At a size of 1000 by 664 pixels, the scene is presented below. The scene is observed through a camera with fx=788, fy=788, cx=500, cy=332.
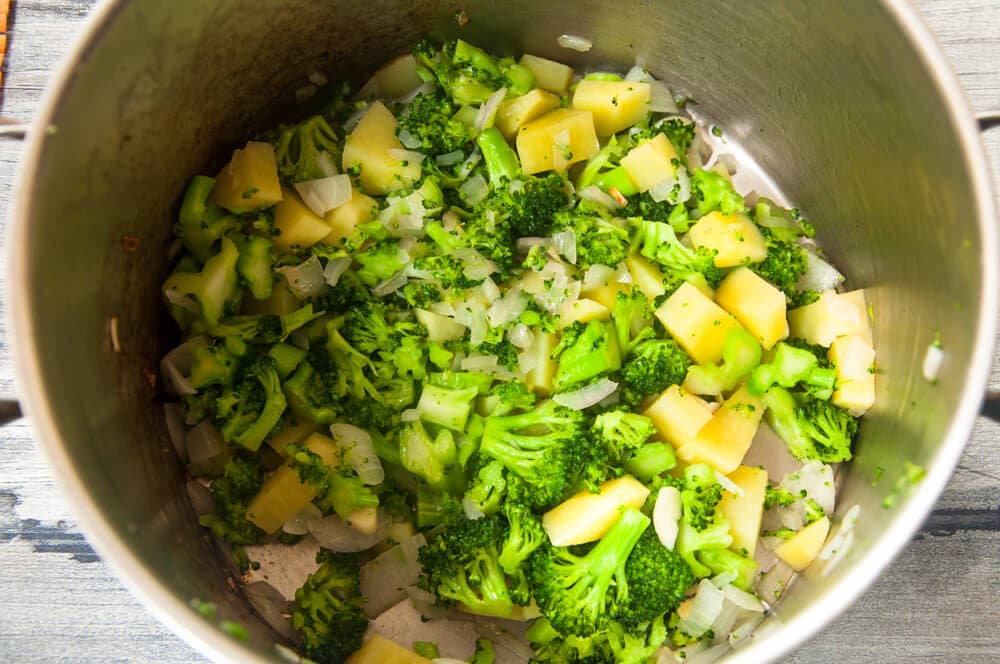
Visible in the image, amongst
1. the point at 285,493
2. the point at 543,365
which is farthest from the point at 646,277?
the point at 285,493

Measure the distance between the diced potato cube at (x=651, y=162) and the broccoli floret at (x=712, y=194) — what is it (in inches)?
3.0

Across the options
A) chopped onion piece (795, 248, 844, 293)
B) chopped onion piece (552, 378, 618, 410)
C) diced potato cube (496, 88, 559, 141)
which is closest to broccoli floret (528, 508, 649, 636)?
chopped onion piece (552, 378, 618, 410)

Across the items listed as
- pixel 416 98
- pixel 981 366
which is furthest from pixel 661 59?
pixel 981 366

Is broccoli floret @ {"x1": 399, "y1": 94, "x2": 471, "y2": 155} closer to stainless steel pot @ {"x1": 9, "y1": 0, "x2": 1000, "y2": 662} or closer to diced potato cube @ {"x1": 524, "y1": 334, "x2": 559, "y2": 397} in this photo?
stainless steel pot @ {"x1": 9, "y1": 0, "x2": 1000, "y2": 662}

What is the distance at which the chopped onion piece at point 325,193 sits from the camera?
1940 mm

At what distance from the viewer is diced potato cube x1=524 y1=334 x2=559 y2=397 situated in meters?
1.92

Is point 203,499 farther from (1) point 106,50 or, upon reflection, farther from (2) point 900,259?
(2) point 900,259

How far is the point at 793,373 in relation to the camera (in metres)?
1.90

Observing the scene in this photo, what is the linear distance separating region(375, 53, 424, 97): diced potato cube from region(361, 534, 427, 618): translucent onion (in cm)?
120

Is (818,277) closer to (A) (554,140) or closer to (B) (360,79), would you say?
(A) (554,140)

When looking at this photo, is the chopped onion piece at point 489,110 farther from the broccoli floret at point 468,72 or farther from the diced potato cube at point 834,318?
the diced potato cube at point 834,318

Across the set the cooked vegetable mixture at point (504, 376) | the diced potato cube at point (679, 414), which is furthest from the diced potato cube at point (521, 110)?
the diced potato cube at point (679, 414)

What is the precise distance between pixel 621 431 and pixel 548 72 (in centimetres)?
100

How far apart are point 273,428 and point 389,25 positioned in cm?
107
